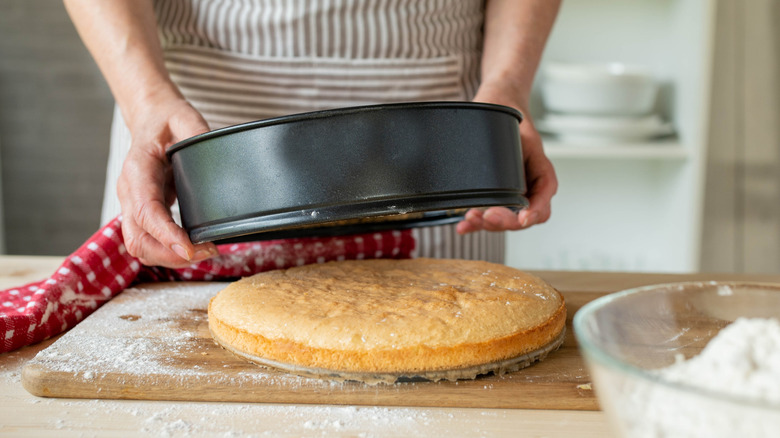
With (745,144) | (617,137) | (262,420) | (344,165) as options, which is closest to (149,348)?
(262,420)

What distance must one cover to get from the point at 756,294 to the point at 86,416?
25.3 inches

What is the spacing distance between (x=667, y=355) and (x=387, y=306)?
32 cm

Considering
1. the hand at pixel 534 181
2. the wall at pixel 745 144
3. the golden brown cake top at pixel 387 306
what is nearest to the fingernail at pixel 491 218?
the hand at pixel 534 181

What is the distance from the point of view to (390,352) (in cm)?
71

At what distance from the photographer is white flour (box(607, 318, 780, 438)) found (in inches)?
14.5

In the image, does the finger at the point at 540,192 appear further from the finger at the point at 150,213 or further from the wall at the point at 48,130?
the wall at the point at 48,130

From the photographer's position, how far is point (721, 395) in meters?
0.36

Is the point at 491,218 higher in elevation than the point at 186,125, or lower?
lower

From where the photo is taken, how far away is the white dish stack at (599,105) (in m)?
1.95

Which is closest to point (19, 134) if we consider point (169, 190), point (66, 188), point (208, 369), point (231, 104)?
point (66, 188)

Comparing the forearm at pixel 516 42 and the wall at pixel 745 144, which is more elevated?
the forearm at pixel 516 42

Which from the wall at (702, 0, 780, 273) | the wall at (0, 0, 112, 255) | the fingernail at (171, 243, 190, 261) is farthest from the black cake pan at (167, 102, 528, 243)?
the wall at (0, 0, 112, 255)

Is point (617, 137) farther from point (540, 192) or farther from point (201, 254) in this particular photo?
point (201, 254)

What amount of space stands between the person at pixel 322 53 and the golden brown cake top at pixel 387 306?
0.66 ft
